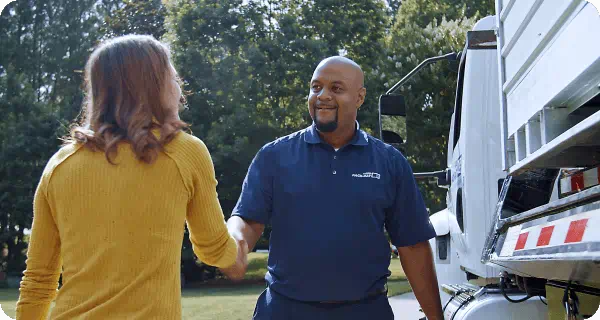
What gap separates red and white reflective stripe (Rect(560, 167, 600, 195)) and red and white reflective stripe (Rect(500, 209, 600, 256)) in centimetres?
29

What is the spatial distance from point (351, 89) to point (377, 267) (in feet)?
3.00

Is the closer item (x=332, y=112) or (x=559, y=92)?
(x=559, y=92)

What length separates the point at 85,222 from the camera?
2.45 meters

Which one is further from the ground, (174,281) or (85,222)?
(85,222)

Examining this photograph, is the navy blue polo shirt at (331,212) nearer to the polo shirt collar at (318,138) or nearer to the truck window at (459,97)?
the polo shirt collar at (318,138)

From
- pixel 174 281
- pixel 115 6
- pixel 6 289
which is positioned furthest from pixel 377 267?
pixel 115 6

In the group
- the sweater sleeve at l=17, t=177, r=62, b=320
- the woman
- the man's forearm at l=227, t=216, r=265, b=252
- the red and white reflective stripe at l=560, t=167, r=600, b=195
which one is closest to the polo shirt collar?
the man's forearm at l=227, t=216, r=265, b=252

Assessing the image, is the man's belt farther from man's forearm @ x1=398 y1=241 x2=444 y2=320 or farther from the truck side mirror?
the truck side mirror

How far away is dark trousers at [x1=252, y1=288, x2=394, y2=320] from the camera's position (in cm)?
383

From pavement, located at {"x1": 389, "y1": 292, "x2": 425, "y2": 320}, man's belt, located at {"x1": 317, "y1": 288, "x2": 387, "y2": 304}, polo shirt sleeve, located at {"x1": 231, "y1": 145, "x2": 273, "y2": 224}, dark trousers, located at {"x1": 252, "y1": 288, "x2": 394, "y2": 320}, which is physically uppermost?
polo shirt sleeve, located at {"x1": 231, "y1": 145, "x2": 273, "y2": 224}

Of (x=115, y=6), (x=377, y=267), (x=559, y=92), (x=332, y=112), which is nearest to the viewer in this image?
→ (x=559, y=92)

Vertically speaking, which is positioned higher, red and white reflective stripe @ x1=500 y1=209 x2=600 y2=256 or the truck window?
the truck window

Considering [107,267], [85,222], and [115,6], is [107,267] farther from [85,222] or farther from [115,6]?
[115,6]

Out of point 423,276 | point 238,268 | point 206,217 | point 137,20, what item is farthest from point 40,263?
point 137,20
